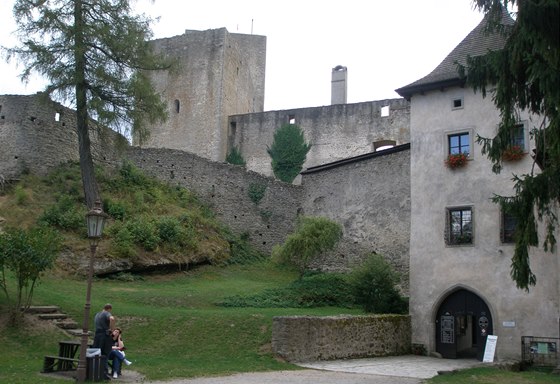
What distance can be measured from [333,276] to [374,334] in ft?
22.8

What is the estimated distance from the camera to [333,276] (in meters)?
25.9

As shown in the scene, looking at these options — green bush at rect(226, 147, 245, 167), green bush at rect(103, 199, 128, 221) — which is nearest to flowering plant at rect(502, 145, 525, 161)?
green bush at rect(103, 199, 128, 221)

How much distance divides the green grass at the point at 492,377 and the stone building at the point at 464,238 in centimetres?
330

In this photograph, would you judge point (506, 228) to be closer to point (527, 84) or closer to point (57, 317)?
point (527, 84)

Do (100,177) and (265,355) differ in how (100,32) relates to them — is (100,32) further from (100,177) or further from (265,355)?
(265,355)

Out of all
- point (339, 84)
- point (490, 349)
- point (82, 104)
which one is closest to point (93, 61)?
point (82, 104)

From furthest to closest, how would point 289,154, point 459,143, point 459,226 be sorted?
point 289,154
point 459,143
point 459,226

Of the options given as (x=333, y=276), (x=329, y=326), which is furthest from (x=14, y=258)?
(x=333, y=276)

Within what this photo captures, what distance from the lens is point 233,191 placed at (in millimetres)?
32000

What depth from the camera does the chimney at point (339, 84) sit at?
43.7 meters

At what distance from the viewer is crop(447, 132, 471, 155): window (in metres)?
21.2

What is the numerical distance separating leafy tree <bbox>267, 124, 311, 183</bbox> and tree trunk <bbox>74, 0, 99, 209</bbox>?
17459 mm

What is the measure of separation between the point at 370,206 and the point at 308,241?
473 cm

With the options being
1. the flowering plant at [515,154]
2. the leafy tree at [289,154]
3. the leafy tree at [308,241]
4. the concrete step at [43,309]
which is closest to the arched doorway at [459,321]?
the flowering plant at [515,154]
